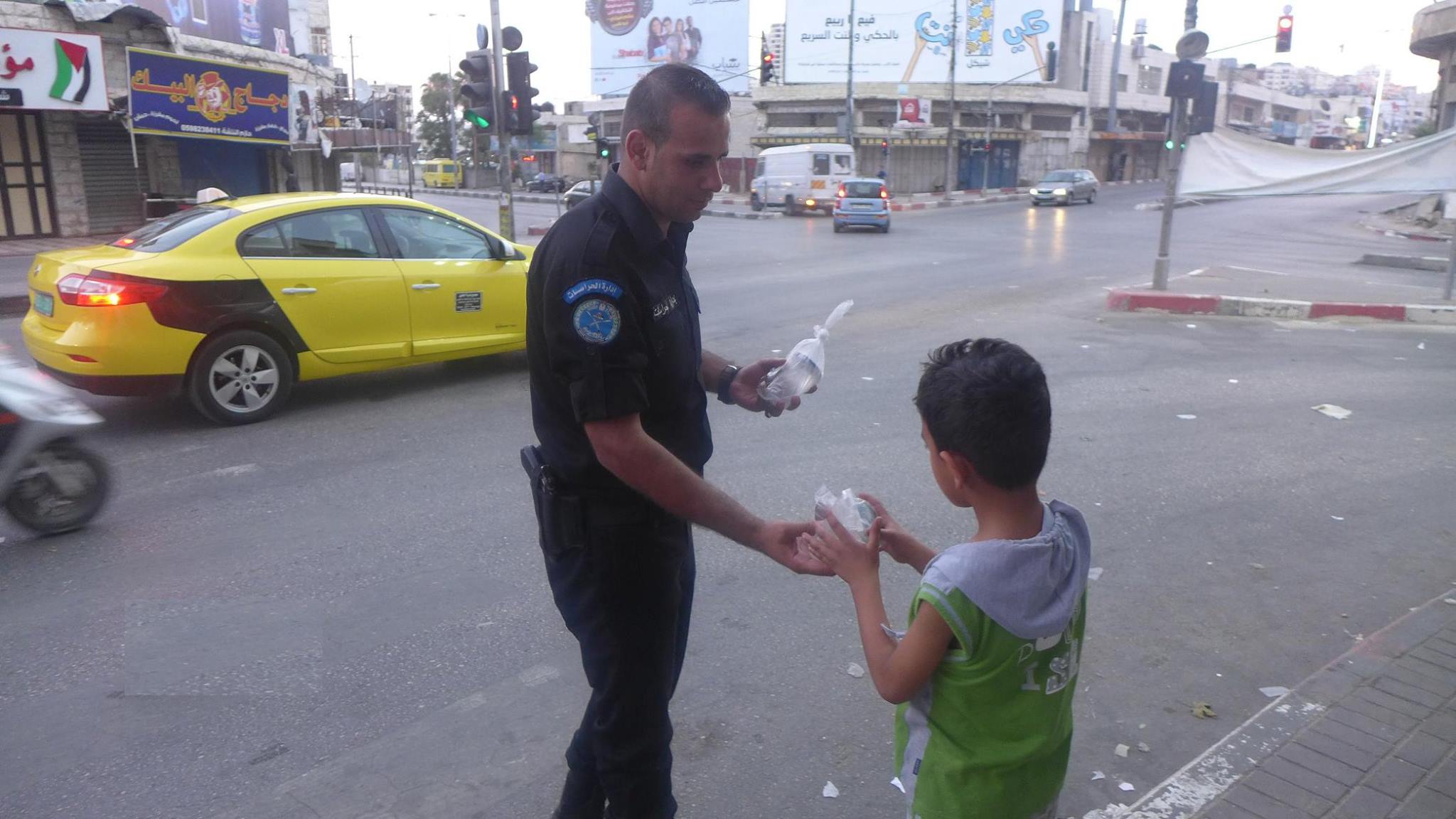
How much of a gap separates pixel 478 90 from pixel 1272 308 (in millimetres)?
11277

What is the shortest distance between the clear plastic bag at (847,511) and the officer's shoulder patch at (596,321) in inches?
20.6

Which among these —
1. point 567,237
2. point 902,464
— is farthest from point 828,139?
point 567,237

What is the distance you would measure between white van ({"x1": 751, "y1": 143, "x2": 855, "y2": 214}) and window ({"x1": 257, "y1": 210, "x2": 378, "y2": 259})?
28.5 meters

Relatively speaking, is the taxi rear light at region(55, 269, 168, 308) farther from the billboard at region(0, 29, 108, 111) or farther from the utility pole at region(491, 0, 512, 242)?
the billboard at region(0, 29, 108, 111)

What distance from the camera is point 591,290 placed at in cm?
208

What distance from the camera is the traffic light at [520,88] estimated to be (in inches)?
623

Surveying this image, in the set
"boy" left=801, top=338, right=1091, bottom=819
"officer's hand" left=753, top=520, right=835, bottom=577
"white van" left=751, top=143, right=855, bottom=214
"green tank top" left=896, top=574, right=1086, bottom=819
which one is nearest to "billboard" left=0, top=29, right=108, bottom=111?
"officer's hand" left=753, top=520, right=835, bottom=577

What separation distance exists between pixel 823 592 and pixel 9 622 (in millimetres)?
3345

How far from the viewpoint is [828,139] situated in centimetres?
5362

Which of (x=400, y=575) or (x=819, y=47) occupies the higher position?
(x=819, y=47)

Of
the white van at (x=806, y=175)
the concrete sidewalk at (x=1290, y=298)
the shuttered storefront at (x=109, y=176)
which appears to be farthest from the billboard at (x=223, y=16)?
the concrete sidewalk at (x=1290, y=298)

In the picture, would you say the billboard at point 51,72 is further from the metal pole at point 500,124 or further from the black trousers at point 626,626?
the black trousers at point 626,626

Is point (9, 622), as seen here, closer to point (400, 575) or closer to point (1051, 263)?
point (400, 575)

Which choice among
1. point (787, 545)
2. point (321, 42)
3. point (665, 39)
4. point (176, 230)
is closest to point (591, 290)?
point (787, 545)
